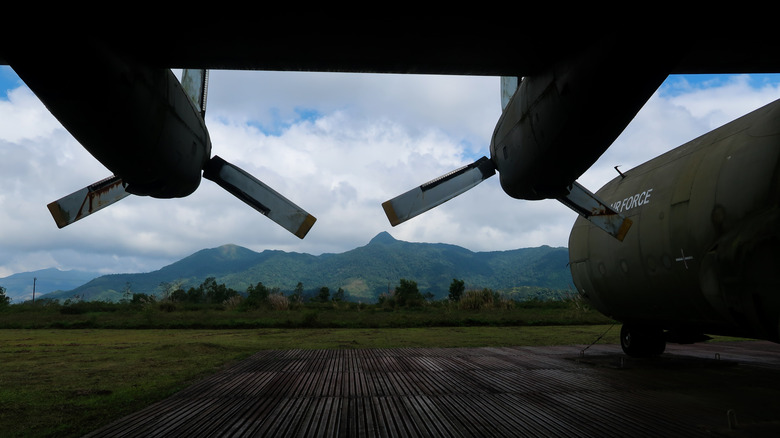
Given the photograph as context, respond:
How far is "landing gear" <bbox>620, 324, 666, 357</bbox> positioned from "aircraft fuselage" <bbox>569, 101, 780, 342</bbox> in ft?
3.38

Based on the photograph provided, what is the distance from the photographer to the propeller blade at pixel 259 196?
687 cm

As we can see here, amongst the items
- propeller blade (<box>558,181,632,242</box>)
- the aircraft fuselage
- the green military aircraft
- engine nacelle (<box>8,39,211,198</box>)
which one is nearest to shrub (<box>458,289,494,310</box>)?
the aircraft fuselage

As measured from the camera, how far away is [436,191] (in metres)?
7.17

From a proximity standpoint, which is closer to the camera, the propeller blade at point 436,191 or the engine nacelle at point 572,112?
the engine nacelle at point 572,112

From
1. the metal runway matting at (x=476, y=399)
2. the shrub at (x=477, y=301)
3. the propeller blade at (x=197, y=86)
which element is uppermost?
the propeller blade at (x=197, y=86)

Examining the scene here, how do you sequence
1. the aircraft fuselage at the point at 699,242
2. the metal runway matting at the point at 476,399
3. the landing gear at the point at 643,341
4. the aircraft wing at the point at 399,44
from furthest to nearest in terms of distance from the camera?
the landing gear at the point at 643,341 → the metal runway matting at the point at 476,399 → the aircraft fuselage at the point at 699,242 → the aircraft wing at the point at 399,44

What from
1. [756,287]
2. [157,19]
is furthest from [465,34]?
[756,287]

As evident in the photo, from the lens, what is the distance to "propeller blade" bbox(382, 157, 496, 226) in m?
6.84

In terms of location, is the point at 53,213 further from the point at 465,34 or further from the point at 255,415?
the point at 465,34

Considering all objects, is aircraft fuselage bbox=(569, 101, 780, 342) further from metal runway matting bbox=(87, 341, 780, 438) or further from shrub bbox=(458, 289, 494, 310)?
shrub bbox=(458, 289, 494, 310)

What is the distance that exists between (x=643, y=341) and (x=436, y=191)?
10191 millimetres

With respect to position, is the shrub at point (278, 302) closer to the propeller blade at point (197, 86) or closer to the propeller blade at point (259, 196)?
the propeller blade at point (259, 196)

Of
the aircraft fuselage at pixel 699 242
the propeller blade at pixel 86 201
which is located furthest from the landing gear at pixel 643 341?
the propeller blade at pixel 86 201

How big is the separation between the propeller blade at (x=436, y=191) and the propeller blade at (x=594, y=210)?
1304 mm
